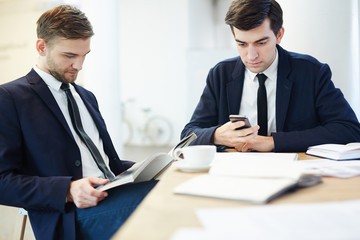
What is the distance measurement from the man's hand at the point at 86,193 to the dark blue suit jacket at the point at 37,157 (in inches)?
1.2

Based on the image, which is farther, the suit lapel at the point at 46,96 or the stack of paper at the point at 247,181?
the suit lapel at the point at 46,96

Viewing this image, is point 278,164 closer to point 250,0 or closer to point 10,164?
point 10,164

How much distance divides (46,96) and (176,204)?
0.95 meters

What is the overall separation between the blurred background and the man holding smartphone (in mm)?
440

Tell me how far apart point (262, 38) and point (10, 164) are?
125cm

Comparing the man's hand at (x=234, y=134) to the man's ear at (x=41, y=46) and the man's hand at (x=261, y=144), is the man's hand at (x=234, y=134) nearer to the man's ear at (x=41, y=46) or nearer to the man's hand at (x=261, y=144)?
the man's hand at (x=261, y=144)

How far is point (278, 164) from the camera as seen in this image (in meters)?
1.02

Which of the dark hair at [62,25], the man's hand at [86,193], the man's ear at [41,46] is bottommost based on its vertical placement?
the man's hand at [86,193]

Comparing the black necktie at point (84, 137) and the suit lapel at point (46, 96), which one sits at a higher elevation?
the suit lapel at point (46, 96)

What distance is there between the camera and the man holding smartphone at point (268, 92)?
1670 millimetres

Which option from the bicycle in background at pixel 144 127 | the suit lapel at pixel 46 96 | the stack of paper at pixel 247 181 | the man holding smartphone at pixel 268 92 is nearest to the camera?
the stack of paper at pixel 247 181

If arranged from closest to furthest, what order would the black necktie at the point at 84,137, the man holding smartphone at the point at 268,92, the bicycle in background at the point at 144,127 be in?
the black necktie at the point at 84,137 → the man holding smartphone at the point at 268,92 → the bicycle in background at the point at 144,127

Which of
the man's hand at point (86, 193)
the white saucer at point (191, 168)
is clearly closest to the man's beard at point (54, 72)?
the man's hand at point (86, 193)

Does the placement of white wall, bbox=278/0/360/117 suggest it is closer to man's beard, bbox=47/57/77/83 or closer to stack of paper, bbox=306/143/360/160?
stack of paper, bbox=306/143/360/160
